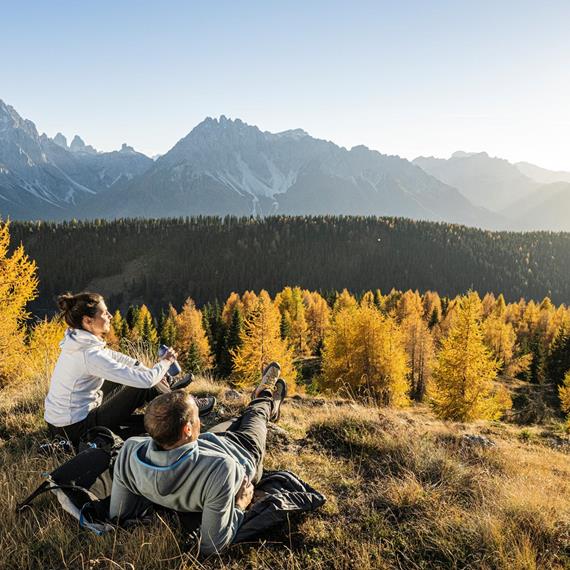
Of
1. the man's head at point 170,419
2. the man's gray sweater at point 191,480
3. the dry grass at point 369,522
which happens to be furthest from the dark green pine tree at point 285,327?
the man's head at point 170,419

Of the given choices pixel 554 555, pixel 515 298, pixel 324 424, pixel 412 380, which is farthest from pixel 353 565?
pixel 515 298

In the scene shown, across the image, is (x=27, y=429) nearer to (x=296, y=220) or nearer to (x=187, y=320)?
(x=187, y=320)

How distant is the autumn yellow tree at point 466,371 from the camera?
24078mm

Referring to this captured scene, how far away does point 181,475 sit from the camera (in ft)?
10.3

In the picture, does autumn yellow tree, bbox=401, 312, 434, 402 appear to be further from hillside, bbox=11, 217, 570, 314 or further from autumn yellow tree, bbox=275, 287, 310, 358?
hillside, bbox=11, 217, 570, 314

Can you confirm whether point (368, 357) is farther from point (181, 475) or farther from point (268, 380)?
point (181, 475)

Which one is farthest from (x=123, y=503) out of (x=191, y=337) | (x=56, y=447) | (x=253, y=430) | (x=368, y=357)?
(x=191, y=337)

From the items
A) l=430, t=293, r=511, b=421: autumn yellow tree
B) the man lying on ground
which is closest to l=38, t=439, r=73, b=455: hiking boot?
the man lying on ground

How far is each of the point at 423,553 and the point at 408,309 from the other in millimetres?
62751

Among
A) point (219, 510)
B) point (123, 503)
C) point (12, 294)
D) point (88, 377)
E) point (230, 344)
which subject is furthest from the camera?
point (230, 344)

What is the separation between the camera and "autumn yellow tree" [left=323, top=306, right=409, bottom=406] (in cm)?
2661

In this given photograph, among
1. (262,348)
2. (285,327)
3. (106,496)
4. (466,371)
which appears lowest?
(285,327)

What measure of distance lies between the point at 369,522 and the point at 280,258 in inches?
6291

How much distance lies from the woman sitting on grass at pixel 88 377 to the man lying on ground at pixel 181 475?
1.17 m
